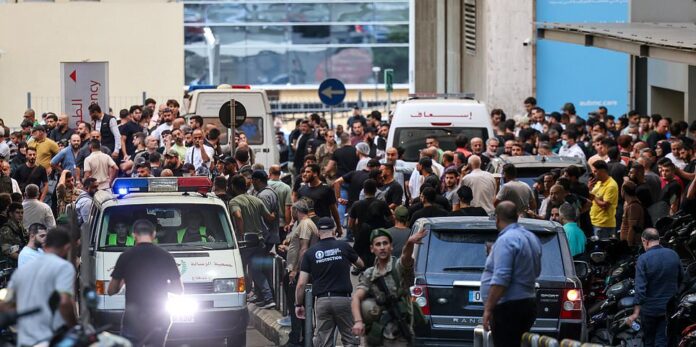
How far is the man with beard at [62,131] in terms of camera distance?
26.7 m

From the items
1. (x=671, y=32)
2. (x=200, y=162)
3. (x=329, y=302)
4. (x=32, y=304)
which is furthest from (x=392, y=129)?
(x=32, y=304)

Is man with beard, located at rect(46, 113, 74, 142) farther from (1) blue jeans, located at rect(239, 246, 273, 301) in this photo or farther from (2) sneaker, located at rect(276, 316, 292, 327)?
(2) sneaker, located at rect(276, 316, 292, 327)

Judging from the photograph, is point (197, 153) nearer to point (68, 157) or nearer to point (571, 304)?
point (68, 157)

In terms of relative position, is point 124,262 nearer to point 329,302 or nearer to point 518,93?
point 329,302

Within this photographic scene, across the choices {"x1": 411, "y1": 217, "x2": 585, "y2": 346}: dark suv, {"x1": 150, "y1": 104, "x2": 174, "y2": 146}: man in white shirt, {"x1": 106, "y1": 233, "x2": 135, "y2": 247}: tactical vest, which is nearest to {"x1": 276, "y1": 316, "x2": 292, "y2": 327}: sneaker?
{"x1": 106, "y1": 233, "x2": 135, "y2": 247}: tactical vest

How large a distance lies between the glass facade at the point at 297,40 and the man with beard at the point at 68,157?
181ft

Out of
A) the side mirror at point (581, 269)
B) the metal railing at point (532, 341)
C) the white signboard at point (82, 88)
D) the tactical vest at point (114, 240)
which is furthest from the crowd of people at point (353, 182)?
the side mirror at point (581, 269)

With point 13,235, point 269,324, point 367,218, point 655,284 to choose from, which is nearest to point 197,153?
point 13,235

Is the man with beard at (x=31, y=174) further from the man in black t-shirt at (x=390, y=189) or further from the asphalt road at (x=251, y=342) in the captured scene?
the asphalt road at (x=251, y=342)

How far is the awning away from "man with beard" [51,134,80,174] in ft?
25.3

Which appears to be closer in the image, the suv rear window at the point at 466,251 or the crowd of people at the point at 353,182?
the suv rear window at the point at 466,251

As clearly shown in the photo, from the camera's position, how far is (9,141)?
2753 cm

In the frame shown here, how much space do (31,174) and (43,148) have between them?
1.31 metres

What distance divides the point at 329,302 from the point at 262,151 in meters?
15.9
